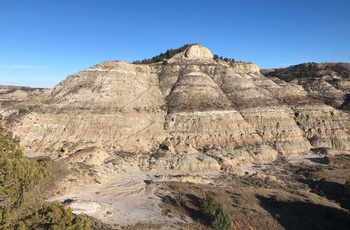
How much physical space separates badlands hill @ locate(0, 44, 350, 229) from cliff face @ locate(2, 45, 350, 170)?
0.62ft

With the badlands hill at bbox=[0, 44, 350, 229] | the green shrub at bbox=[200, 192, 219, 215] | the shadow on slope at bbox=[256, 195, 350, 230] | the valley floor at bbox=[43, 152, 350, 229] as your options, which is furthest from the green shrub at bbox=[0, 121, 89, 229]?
the shadow on slope at bbox=[256, 195, 350, 230]

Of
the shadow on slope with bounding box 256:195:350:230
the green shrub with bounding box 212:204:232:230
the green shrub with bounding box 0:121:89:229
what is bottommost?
the shadow on slope with bounding box 256:195:350:230

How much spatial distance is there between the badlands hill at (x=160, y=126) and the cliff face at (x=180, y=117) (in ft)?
0.62

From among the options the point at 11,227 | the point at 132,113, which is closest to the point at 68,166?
the point at 132,113

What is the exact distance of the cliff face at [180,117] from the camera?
45.5 m

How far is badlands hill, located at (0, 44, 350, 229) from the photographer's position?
3572 cm

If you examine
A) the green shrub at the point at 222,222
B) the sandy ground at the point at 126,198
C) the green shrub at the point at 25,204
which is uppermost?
A: the green shrub at the point at 25,204

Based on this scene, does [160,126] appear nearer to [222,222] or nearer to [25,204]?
[222,222]

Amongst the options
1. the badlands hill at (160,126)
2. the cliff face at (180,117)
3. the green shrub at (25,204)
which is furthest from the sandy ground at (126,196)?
the green shrub at (25,204)

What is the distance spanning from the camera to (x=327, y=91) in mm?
71625

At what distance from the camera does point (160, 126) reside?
50344 mm

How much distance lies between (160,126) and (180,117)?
171 inches

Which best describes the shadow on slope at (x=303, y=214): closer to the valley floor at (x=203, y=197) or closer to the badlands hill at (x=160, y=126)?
the valley floor at (x=203, y=197)

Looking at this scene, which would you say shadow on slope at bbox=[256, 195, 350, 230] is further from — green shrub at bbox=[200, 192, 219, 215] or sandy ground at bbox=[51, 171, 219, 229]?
sandy ground at bbox=[51, 171, 219, 229]
